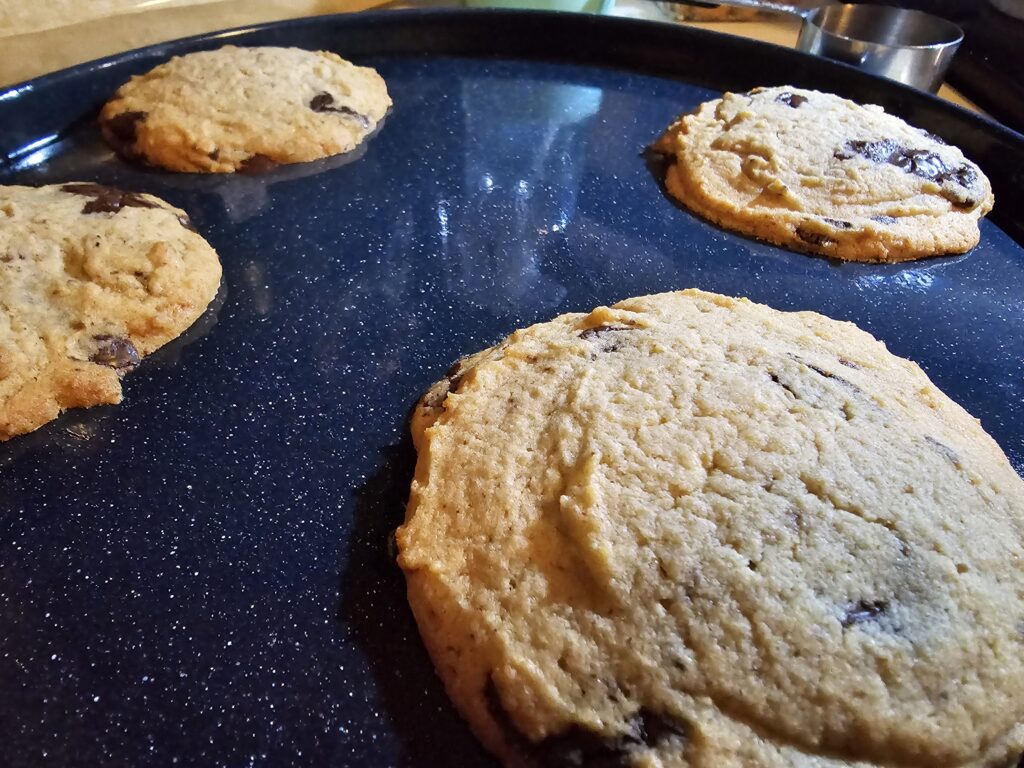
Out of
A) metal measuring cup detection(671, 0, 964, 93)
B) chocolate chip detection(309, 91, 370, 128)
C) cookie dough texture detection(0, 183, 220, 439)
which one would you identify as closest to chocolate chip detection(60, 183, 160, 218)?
cookie dough texture detection(0, 183, 220, 439)

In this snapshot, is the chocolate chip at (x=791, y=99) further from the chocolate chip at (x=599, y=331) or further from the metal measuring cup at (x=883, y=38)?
the chocolate chip at (x=599, y=331)

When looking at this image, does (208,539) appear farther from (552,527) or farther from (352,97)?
(352,97)

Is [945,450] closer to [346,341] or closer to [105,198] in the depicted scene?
[346,341]

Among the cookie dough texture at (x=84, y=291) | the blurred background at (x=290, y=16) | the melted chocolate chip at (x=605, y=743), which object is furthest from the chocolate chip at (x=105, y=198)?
the melted chocolate chip at (x=605, y=743)

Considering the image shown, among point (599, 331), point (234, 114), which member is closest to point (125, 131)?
point (234, 114)

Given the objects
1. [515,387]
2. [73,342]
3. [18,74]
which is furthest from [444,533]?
[18,74]

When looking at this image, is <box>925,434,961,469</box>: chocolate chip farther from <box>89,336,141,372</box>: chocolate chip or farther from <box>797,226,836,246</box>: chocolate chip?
<box>89,336,141,372</box>: chocolate chip

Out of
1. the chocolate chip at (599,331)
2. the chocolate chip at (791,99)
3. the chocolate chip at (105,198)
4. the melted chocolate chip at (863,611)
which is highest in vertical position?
the chocolate chip at (791,99)
